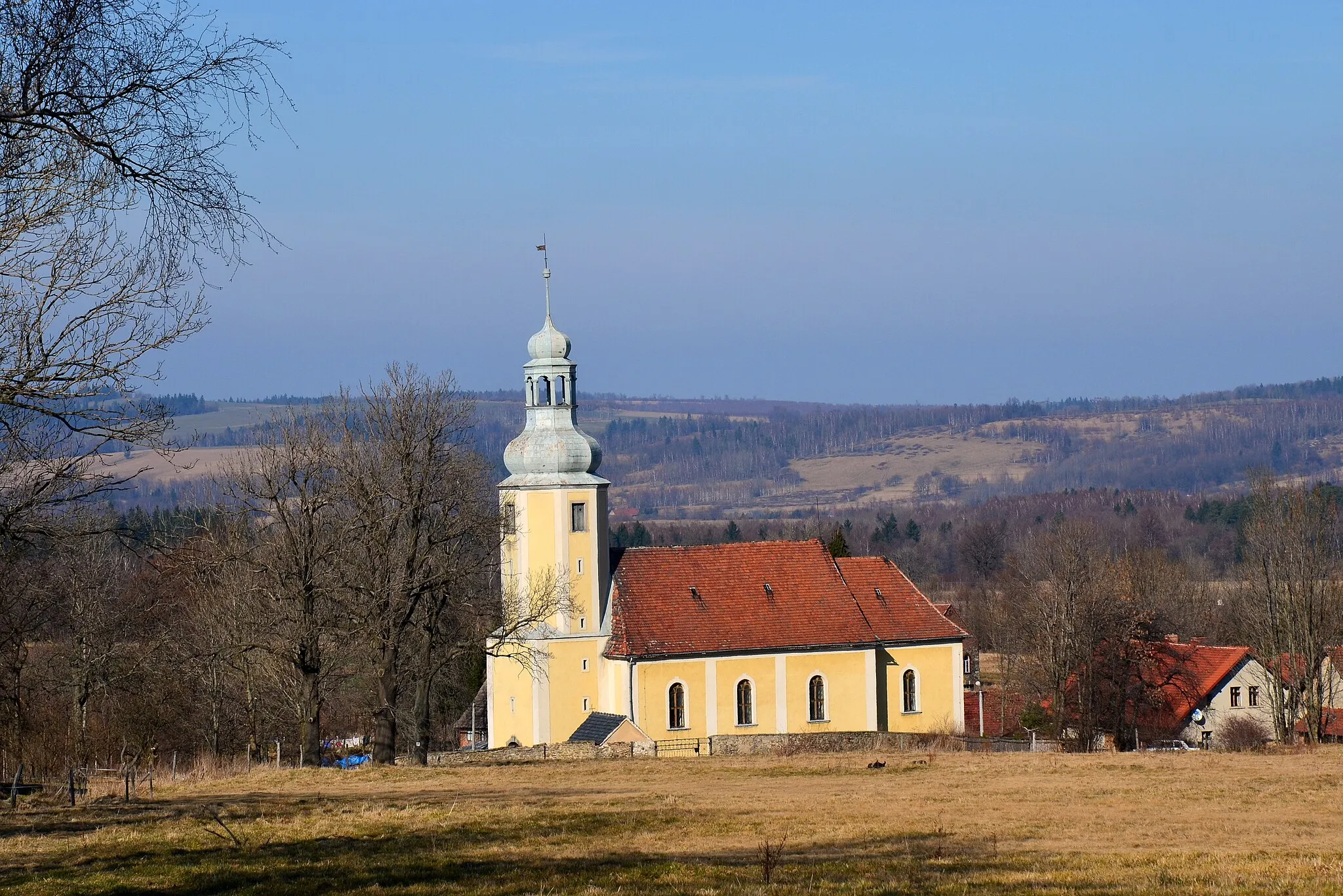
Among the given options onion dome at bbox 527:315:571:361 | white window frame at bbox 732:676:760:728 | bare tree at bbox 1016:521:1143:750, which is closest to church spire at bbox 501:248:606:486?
onion dome at bbox 527:315:571:361

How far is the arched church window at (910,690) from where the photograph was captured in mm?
48094

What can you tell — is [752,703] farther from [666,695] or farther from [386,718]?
[386,718]

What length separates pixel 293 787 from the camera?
85.1 feet

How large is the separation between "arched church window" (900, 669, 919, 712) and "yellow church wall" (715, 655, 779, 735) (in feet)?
15.7

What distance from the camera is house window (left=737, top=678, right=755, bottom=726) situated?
45.4 metres

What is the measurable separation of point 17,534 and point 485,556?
2704 centimetres

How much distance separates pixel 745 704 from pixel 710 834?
87.6 ft

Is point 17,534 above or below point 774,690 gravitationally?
above

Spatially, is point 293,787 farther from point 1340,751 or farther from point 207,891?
point 1340,751

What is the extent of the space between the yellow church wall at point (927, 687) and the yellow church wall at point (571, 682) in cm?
920

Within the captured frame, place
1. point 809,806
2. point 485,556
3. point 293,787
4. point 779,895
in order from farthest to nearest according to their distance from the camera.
Answer: point 485,556 < point 293,787 < point 809,806 < point 779,895

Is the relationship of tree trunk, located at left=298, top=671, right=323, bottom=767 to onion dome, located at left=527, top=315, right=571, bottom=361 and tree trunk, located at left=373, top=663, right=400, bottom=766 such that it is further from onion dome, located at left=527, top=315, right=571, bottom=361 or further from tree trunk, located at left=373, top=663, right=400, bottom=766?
onion dome, located at left=527, top=315, right=571, bottom=361

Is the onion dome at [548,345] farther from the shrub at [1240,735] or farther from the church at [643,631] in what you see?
the shrub at [1240,735]

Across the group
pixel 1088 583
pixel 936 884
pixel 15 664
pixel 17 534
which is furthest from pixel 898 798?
pixel 1088 583
